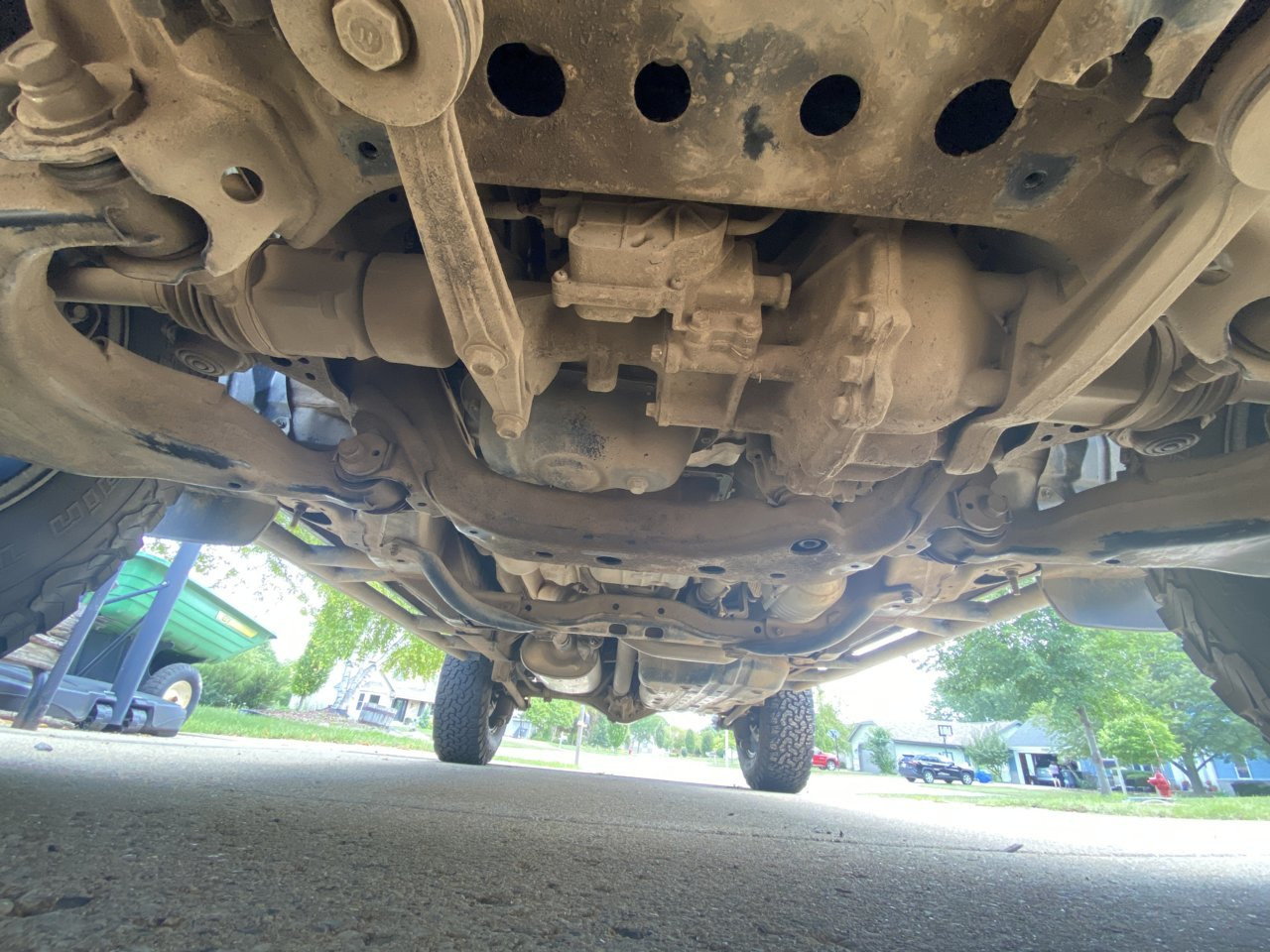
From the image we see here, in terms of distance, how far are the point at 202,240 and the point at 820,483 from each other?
1053mm

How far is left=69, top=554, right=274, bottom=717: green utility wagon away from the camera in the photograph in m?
5.88

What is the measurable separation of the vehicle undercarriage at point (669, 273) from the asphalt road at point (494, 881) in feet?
1.91

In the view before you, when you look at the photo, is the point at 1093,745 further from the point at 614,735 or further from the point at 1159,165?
the point at 614,735

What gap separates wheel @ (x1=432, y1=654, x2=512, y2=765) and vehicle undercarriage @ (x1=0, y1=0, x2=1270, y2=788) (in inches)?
98.0

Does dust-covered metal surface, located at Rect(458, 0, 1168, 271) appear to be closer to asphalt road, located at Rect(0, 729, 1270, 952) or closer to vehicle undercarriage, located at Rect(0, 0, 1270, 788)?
vehicle undercarriage, located at Rect(0, 0, 1270, 788)

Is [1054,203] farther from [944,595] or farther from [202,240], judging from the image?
[944,595]

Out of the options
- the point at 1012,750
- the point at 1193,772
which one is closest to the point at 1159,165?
the point at 1193,772

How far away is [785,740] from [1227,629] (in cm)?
309

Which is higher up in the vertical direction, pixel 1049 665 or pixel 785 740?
pixel 1049 665

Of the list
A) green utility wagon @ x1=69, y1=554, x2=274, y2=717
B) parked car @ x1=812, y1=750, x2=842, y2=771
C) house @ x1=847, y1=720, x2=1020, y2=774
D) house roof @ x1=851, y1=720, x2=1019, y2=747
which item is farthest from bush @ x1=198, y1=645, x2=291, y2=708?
house roof @ x1=851, y1=720, x2=1019, y2=747

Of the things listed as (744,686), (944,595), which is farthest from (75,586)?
(744,686)

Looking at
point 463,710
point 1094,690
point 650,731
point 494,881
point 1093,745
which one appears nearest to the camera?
point 494,881

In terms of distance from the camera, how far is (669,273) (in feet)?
2.82

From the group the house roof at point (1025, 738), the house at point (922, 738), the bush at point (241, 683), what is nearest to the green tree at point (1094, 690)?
the house roof at point (1025, 738)
